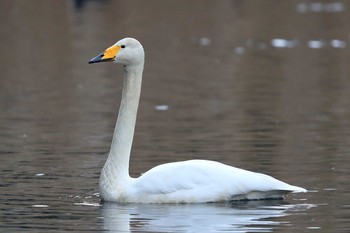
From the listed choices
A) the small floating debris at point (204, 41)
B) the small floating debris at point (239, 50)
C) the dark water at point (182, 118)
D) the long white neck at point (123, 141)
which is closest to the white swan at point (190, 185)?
the long white neck at point (123, 141)

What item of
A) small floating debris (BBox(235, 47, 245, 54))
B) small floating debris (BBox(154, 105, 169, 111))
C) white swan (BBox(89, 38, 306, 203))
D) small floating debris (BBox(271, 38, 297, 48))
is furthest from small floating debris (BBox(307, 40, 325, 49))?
white swan (BBox(89, 38, 306, 203))

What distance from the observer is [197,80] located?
2227cm

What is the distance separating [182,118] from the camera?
16.7 m

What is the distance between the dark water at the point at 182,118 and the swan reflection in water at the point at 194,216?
0.02 m

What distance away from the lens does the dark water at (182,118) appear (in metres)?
10.0

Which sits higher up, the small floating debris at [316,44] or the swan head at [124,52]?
the small floating debris at [316,44]

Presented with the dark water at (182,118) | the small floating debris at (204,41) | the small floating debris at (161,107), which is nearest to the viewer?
the dark water at (182,118)

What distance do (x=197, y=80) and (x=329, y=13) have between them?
750 inches

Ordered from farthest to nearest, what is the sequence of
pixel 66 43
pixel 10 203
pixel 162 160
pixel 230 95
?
pixel 66 43, pixel 230 95, pixel 162 160, pixel 10 203

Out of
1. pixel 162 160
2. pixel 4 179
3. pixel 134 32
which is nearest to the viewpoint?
pixel 4 179

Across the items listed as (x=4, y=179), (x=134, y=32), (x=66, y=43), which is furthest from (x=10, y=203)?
(x=134, y=32)

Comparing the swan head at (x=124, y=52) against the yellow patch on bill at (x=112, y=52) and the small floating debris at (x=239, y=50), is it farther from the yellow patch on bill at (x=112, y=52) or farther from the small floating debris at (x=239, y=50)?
the small floating debris at (x=239, y=50)

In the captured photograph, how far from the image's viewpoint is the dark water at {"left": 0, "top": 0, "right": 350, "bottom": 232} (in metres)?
10.0

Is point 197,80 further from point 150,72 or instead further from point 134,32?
point 134,32
